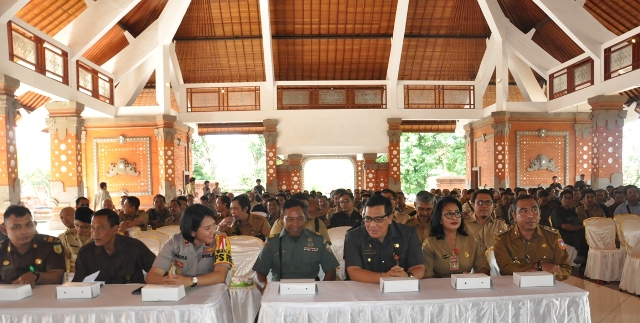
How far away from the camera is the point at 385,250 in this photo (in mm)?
2949

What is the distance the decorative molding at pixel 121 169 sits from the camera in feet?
45.2

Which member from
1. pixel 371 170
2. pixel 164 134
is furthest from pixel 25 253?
pixel 371 170

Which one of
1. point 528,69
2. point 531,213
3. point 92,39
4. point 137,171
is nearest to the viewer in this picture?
point 531,213

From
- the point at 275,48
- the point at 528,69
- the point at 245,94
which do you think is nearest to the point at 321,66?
the point at 275,48

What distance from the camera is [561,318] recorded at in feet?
7.79

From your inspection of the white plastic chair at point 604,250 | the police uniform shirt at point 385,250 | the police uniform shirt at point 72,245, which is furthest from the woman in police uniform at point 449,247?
the white plastic chair at point 604,250

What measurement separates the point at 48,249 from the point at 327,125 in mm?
12459

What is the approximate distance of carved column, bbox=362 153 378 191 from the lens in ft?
52.1

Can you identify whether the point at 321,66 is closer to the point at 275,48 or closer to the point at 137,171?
the point at 275,48

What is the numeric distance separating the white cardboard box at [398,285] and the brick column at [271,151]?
12.9m

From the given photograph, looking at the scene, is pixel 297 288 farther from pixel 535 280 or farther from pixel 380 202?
pixel 535 280

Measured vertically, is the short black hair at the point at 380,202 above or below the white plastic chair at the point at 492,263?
above

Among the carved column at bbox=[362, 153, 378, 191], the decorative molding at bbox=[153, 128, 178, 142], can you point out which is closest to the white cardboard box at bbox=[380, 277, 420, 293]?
the decorative molding at bbox=[153, 128, 178, 142]

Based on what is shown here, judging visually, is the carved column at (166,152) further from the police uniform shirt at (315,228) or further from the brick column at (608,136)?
the brick column at (608,136)
